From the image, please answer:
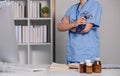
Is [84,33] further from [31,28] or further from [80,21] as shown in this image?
[31,28]

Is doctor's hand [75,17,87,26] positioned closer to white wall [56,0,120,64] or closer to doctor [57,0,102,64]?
doctor [57,0,102,64]

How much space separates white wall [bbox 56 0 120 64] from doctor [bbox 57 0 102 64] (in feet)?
3.70

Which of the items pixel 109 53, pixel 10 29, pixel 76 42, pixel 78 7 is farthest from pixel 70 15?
pixel 109 53

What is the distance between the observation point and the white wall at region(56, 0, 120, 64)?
3.63 metres

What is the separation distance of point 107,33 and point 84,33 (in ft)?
4.35

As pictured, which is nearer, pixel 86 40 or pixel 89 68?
pixel 89 68

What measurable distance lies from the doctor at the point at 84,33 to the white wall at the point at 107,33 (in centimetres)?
113

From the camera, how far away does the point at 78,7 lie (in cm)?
256

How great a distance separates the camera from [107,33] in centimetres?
365

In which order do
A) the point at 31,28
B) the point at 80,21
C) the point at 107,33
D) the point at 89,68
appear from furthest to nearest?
the point at 107,33
the point at 31,28
the point at 80,21
the point at 89,68

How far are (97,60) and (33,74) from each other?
0.47m

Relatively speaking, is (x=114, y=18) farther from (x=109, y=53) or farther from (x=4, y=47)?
(x=4, y=47)

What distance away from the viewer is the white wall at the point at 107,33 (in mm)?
3631

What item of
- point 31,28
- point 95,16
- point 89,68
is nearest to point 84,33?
point 95,16
